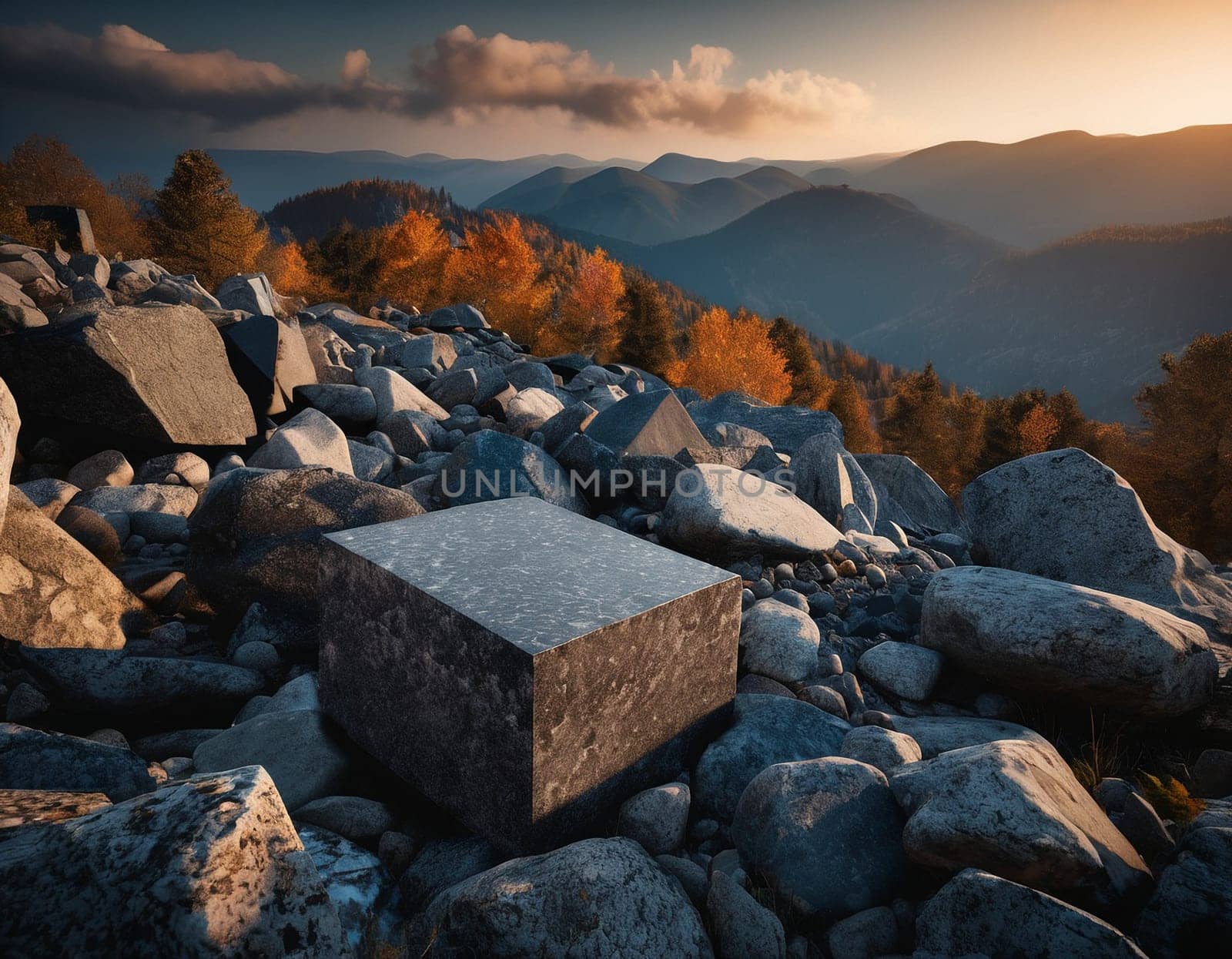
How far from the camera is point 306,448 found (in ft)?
23.4

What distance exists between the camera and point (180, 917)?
170 centimetres

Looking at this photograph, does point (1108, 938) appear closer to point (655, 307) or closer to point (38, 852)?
point (38, 852)

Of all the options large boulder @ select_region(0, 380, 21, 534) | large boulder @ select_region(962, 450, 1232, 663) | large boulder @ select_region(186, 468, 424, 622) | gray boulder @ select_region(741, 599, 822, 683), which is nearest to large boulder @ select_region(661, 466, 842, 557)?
gray boulder @ select_region(741, 599, 822, 683)

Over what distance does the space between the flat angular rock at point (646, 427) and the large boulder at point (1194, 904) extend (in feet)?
18.6

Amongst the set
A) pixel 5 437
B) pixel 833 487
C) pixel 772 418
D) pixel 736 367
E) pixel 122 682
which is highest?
pixel 5 437

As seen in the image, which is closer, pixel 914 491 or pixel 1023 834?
pixel 1023 834

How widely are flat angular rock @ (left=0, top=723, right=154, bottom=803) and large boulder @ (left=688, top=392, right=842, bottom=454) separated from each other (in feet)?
36.9

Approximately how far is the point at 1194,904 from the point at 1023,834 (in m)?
0.51

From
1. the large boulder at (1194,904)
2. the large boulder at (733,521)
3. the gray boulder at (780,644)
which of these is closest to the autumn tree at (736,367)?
the large boulder at (733,521)

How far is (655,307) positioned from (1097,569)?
33.3 m

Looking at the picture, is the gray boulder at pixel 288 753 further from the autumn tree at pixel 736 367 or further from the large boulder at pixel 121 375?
the autumn tree at pixel 736 367

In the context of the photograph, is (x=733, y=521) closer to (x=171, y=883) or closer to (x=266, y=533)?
(x=266, y=533)

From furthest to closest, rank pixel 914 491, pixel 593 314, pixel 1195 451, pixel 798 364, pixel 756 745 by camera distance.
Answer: pixel 593 314
pixel 798 364
pixel 1195 451
pixel 914 491
pixel 756 745

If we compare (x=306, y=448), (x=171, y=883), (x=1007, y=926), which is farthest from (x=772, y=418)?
(x=171, y=883)
